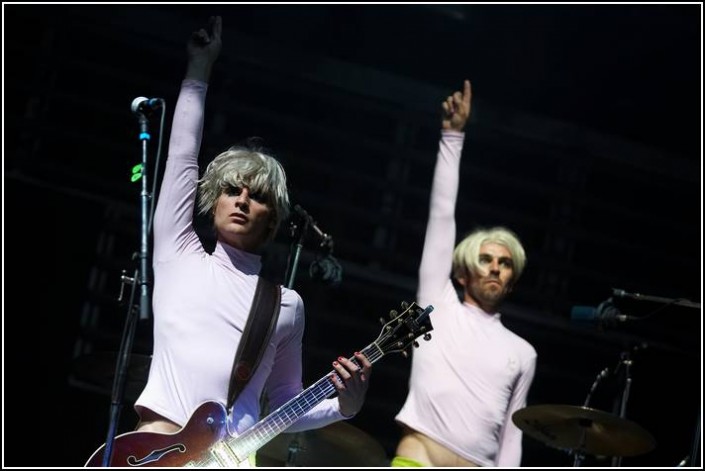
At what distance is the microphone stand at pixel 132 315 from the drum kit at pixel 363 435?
0.66 meters

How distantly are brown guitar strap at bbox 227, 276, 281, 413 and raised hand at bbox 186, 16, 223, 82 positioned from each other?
2.60ft

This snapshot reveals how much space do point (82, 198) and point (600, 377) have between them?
307 cm

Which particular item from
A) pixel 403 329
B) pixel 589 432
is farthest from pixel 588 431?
pixel 403 329

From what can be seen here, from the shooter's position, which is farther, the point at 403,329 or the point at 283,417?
the point at 403,329

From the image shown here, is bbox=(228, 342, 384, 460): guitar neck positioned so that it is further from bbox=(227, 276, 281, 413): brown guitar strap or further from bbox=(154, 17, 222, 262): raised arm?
bbox=(154, 17, 222, 262): raised arm

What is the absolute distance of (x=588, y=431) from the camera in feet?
16.6

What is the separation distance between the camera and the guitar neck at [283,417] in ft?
10.8

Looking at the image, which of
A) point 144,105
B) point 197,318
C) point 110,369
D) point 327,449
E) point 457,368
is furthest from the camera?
point 327,449

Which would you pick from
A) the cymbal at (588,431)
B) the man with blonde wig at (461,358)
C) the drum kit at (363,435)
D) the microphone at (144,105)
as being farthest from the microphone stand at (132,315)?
the cymbal at (588,431)

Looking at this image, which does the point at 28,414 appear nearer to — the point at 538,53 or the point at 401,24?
the point at 401,24

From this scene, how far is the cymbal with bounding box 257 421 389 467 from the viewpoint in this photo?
14.9ft

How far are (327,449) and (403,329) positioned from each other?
1248mm

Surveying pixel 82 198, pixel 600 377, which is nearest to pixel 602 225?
pixel 600 377

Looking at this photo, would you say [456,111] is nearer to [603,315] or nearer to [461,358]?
[461,358]
